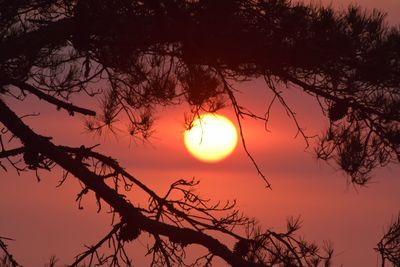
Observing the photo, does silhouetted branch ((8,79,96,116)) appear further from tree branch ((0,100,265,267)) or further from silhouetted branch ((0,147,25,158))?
silhouetted branch ((0,147,25,158))

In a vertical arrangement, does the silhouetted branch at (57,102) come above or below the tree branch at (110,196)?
above

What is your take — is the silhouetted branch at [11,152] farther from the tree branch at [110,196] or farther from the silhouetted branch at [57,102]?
the silhouetted branch at [57,102]

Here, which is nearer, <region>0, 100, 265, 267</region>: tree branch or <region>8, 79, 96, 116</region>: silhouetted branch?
<region>0, 100, 265, 267</region>: tree branch

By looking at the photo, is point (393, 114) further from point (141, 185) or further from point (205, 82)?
point (141, 185)

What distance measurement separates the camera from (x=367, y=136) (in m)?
4.09

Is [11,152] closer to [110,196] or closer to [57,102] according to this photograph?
[57,102]

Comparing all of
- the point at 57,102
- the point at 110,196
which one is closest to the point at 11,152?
the point at 57,102

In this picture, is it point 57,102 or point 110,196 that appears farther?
point 57,102

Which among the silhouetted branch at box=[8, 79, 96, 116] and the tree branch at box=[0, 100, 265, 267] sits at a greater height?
the silhouetted branch at box=[8, 79, 96, 116]

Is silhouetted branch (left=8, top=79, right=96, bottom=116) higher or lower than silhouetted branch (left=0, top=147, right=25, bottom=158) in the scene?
higher

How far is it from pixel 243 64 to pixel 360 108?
77 centimetres

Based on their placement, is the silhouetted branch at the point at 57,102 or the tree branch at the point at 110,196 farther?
the silhouetted branch at the point at 57,102

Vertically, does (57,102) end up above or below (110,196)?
above

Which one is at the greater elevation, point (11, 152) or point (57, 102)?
point (57, 102)
